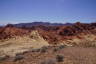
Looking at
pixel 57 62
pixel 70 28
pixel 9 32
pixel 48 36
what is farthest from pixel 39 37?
pixel 57 62

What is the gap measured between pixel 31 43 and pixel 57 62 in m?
19.9

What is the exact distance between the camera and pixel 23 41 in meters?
31.9

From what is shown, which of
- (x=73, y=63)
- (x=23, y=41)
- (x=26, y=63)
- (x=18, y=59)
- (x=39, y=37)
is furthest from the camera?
(x=39, y=37)

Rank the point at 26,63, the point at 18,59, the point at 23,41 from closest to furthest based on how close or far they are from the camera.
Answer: the point at 26,63 < the point at 18,59 < the point at 23,41

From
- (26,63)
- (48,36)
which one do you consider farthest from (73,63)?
(48,36)

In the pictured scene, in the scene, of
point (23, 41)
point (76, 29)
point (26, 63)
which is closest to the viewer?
point (26, 63)

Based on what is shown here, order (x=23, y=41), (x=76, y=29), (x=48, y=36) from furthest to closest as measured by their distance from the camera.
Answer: (x=76, y=29)
(x=48, y=36)
(x=23, y=41)

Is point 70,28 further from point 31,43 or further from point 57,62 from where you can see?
point 57,62

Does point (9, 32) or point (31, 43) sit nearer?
point (31, 43)

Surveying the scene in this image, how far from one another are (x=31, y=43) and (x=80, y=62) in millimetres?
20464

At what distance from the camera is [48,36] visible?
128 feet

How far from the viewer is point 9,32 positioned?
37219 mm

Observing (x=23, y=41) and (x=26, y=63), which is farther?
(x=23, y=41)

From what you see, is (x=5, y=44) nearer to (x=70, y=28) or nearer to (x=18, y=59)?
(x=18, y=59)
